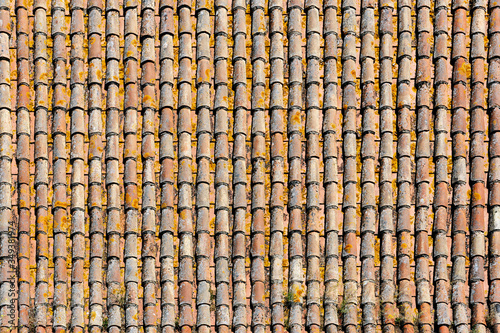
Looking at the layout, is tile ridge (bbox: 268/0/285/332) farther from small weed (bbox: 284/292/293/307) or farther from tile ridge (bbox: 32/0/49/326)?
tile ridge (bbox: 32/0/49/326)

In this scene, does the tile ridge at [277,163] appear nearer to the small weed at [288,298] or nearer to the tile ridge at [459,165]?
the small weed at [288,298]

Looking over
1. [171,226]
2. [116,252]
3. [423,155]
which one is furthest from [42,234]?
[423,155]

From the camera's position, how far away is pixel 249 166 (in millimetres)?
8453

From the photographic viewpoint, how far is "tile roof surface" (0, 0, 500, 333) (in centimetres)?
823

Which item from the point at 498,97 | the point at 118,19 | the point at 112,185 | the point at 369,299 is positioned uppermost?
the point at 118,19

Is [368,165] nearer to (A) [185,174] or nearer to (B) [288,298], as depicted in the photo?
(B) [288,298]

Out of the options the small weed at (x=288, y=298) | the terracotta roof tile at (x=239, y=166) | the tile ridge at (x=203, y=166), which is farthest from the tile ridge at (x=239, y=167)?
the small weed at (x=288, y=298)

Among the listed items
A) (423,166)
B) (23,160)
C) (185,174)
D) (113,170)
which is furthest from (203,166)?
(423,166)

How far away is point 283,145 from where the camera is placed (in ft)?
27.9

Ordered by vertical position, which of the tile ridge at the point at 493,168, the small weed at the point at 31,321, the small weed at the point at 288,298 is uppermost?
the tile ridge at the point at 493,168

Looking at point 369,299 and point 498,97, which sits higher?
point 498,97

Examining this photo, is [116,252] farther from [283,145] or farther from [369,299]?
[369,299]

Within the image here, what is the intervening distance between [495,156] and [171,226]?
11.2 feet

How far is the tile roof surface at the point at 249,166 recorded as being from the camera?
8.23 metres
